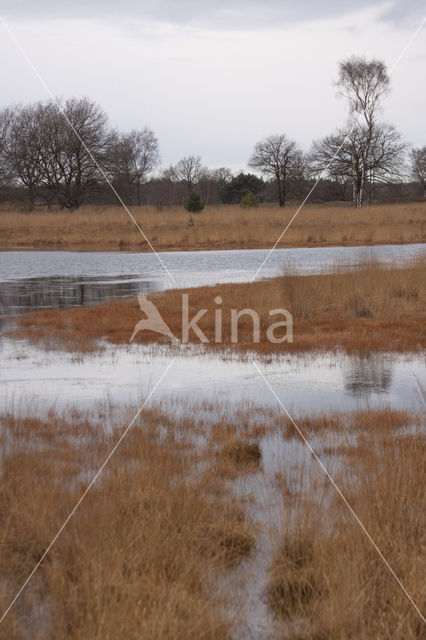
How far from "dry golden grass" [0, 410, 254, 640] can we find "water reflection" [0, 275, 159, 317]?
35.6ft

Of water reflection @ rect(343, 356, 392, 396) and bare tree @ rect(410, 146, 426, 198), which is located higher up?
bare tree @ rect(410, 146, 426, 198)

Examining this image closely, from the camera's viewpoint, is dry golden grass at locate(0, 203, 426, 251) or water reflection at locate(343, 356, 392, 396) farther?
dry golden grass at locate(0, 203, 426, 251)

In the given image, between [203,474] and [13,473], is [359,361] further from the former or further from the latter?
[13,473]

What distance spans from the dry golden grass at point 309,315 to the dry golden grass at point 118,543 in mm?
5861

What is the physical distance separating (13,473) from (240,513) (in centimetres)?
172

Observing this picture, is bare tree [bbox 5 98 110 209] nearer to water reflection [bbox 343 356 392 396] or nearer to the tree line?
the tree line

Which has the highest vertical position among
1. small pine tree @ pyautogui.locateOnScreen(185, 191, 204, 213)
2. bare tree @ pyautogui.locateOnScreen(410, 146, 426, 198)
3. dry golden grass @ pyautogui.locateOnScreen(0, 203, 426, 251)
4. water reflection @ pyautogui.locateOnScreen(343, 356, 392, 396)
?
bare tree @ pyautogui.locateOnScreen(410, 146, 426, 198)

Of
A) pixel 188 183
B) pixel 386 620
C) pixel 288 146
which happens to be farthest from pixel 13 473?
pixel 188 183

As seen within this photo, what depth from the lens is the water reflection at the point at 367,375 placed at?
26.8 feet

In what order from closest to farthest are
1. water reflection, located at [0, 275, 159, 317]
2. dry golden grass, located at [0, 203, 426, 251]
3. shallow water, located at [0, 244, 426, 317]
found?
water reflection, located at [0, 275, 159, 317] → shallow water, located at [0, 244, 426, 317] → dry golden grass, located at [0, 203, 426, 251]

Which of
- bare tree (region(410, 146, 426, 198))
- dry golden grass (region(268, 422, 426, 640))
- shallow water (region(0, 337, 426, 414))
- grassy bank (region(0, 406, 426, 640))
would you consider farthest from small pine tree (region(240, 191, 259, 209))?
dry golden grass (region(268, 422, 426, 640))

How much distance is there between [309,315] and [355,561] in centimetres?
1029

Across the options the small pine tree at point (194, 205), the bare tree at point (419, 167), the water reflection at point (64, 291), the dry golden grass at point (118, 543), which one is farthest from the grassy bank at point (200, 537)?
the bare tree at point (419, 167)

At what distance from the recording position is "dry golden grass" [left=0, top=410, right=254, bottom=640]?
332 cm
